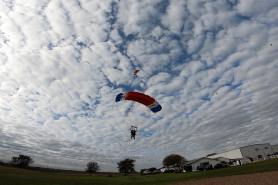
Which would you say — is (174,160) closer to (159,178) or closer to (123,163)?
(123,163)

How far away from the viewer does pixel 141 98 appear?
25562 mm

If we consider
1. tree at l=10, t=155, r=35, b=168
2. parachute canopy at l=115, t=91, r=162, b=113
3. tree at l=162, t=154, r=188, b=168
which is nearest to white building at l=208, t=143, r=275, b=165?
tree at l=162, t=154, r=188, b=168

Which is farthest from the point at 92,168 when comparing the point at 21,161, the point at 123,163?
the point at 21,161

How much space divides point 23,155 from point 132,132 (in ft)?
333

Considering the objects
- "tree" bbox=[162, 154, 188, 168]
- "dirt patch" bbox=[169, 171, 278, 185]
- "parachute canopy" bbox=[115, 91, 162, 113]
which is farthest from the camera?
"tree" bbox=[162, 154, 188, 168]

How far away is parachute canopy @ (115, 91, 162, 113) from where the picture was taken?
24.4 metres

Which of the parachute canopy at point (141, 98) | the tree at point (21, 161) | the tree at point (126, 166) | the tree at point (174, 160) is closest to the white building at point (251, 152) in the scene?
the tree at point (174, 160)

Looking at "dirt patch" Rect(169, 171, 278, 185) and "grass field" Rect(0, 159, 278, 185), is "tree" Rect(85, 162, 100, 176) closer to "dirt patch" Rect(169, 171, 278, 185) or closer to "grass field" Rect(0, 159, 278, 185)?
"grass field" Rect(0, 159, 278, 185)

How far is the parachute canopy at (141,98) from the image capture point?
24.4 metres

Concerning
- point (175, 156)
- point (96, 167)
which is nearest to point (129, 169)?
point (96, 167)

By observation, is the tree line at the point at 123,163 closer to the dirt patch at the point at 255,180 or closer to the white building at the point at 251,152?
the white building at the point at 251,152

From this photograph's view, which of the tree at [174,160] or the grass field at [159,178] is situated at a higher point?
the tree at [174,160]

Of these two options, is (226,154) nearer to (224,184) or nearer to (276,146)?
(276,146)

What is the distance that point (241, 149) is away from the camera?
68375 millimetres
